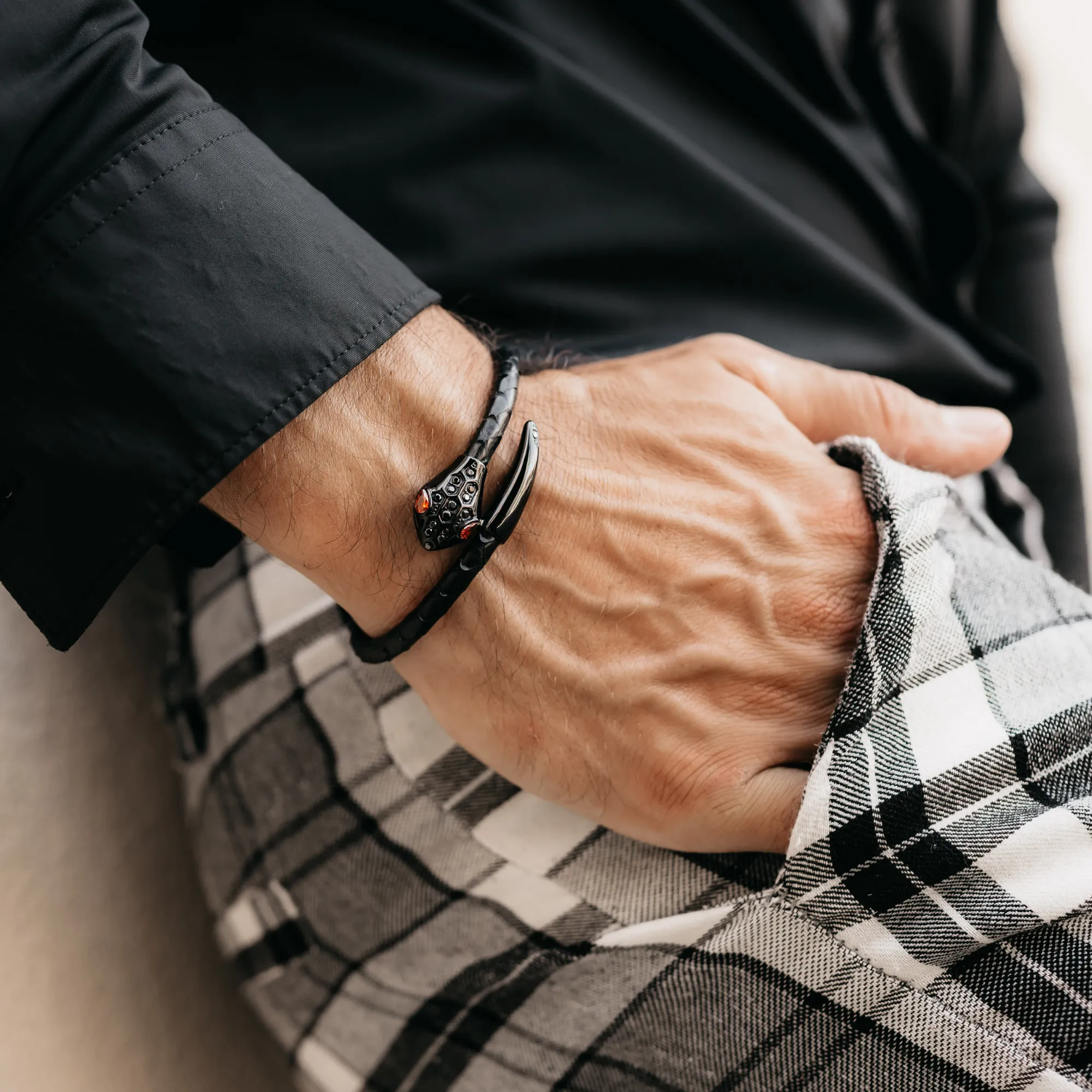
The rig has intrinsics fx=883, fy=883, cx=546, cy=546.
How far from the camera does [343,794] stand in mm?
787

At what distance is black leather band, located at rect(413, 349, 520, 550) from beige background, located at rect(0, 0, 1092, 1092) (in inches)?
17.5

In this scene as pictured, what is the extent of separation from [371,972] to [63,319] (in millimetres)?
602

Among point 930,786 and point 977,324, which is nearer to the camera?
point 930,786

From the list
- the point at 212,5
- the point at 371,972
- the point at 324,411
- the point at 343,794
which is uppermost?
the point at 212,5

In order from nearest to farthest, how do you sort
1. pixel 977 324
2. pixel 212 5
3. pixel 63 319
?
1. pixel 63 319
2. pixel 212 5
3. pixel 977 324

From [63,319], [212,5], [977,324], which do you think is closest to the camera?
[63,319]

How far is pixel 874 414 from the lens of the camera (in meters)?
0.78

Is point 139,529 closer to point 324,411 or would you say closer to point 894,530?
point 324,411

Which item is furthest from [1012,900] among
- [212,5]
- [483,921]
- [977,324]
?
[212,5]

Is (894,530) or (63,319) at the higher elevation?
(63,319)

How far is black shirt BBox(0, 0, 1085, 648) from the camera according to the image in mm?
568

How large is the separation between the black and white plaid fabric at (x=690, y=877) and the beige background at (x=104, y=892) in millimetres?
58

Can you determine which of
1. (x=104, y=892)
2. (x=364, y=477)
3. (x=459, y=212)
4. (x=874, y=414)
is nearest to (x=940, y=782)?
(x=874, y=414)

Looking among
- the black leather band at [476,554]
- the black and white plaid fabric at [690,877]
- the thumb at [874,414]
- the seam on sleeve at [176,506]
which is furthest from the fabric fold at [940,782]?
the seam on sleeve at [176,506]
